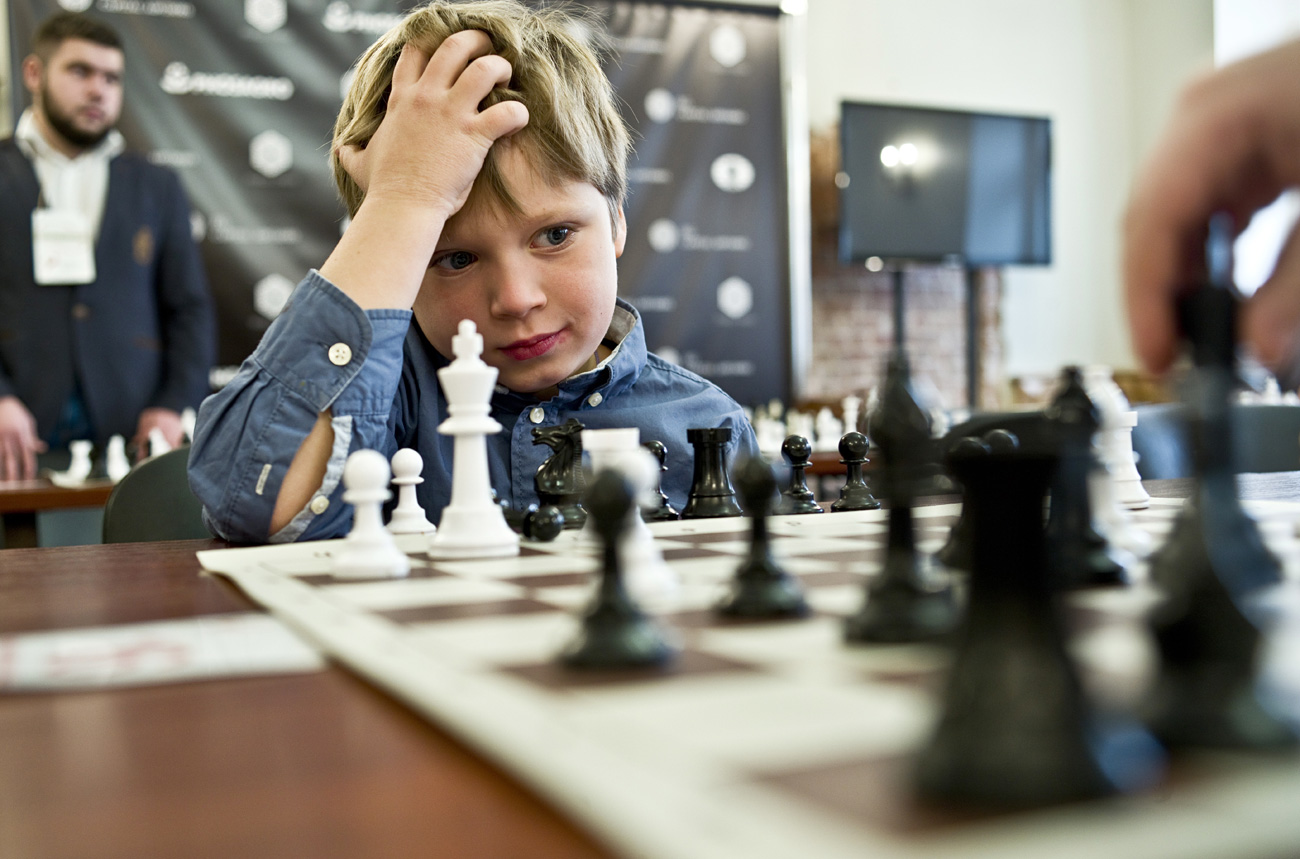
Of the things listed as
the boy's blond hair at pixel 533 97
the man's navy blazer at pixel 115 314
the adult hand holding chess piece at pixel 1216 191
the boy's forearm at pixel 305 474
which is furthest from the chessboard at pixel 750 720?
the man's navy blazer at pixel 115 314

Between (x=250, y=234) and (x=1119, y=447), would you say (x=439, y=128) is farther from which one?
(x=250, y=234)

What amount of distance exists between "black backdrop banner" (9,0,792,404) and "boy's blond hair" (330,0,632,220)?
2.71m

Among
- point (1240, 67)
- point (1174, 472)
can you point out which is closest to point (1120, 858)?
point (1240, 67)

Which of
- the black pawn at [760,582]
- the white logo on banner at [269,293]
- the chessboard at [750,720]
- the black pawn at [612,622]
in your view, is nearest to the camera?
the chessboard at [750,720]

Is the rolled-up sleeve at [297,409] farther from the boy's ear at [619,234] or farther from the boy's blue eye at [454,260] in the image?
the boy's ear at [619,234]

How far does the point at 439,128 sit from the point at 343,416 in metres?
0.36

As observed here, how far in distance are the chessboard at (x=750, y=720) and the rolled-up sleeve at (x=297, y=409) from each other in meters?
0.41

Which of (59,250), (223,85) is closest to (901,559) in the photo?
(59,250)

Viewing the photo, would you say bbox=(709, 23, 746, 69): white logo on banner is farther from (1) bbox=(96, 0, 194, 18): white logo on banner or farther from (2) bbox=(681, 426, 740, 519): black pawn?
(2) bbox=(681, 426, 740, 519): black pawn

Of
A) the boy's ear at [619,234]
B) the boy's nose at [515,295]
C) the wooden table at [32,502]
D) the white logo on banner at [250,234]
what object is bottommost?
the wooden table at [32,502]

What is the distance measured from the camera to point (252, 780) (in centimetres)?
38

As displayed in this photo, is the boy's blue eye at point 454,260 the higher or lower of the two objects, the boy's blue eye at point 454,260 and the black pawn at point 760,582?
the higher

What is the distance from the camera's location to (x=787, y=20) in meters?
5.26

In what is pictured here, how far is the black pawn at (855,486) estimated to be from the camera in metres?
1.26
